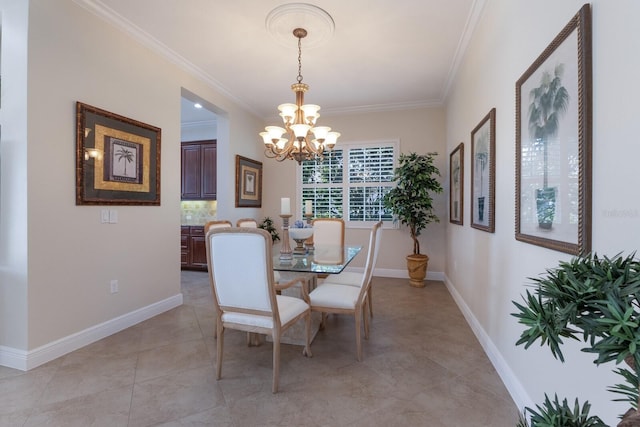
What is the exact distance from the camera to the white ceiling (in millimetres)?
2584

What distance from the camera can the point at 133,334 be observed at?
2770mm

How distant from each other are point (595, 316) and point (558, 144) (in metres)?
1.10

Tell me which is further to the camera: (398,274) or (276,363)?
(398,274)

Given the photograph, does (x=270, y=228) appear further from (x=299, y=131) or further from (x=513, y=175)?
(x=513, y=175)

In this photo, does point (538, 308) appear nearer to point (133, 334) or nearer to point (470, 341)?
point (470, 341)

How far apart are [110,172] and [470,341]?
3579 millimetres

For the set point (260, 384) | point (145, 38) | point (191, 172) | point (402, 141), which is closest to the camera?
point (260, 384)

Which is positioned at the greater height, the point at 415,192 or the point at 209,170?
the point at 209,170

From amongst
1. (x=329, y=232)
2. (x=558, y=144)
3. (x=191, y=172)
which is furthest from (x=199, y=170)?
(x=558, y=144)

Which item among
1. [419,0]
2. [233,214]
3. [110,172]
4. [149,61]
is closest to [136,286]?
[110,172]

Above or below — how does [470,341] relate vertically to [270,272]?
below

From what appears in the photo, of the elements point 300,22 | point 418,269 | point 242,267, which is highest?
point 300,22

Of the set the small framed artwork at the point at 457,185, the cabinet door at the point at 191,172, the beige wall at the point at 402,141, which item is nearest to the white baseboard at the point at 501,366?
the small framed artwork at the point at 457,185

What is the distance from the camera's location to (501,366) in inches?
81.7
